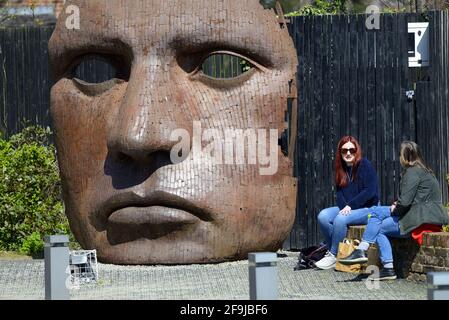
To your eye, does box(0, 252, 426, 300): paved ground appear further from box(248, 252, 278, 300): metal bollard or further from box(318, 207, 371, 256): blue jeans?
box(248, 252, 278, 300): metal bollard

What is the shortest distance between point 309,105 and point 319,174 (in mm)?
784

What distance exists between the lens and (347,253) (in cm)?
1175

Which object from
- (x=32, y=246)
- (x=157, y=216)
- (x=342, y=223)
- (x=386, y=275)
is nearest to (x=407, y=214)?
(x=386, y=275)

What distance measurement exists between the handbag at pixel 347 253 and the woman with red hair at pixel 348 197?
0.12 metres

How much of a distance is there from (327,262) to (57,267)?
3.51 meters

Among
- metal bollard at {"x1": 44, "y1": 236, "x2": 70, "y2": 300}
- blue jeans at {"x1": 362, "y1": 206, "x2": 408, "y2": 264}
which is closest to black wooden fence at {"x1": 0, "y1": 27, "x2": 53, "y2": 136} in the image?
blue jeans at {"x1": 362, "y1": 206, "x2": 408, "y2": 264}

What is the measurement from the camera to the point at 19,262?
44.1ft

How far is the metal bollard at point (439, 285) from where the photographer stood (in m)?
7.19

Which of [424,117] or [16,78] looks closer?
[424,117]

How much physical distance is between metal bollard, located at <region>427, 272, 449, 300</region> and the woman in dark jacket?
12.7 ft

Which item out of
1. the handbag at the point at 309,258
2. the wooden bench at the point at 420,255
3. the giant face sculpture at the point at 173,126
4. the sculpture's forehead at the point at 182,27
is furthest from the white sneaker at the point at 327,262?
the sculpture's forehead at the point at 182,27
